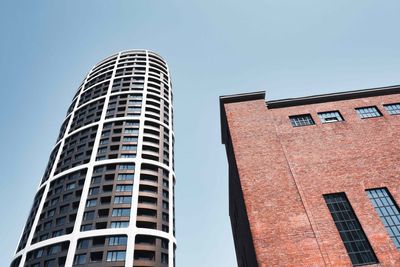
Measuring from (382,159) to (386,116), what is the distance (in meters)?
4.93

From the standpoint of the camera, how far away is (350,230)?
13.5 m

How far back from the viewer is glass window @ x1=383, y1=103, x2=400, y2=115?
1994 cm

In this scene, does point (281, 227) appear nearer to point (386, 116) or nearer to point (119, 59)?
point (386, 116)

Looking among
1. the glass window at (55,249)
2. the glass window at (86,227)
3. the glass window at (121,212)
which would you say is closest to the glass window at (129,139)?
the glass window at (121,212)

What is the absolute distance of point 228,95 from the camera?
21.2 metres

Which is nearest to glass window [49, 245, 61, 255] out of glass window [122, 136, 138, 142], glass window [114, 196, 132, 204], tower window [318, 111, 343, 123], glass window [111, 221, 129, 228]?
glass window [111, 221, 129, 228]

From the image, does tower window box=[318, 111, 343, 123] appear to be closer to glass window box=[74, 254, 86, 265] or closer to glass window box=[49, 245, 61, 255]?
glass window box=[74, 254, 86, 265]

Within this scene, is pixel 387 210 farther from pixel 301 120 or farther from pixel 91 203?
pixel 91 203

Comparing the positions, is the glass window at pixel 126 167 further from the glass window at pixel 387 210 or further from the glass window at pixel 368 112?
the glass window at pixel 387 210

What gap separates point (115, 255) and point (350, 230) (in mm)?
33489

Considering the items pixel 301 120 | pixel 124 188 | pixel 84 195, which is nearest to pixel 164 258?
pixel 124 188

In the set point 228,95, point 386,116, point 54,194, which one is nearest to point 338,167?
point 386,116

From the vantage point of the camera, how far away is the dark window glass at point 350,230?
41.3ft

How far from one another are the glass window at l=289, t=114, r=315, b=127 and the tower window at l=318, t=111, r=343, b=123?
0.84 meters
